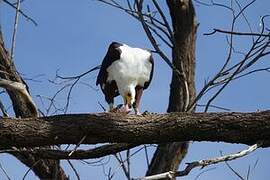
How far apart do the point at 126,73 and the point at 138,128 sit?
143 centimetres

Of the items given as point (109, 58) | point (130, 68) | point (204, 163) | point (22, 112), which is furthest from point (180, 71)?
point (204, 163)

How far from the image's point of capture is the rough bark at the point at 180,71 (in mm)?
4203

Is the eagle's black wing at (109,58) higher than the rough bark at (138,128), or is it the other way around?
the eagle's black wing at (109,58)

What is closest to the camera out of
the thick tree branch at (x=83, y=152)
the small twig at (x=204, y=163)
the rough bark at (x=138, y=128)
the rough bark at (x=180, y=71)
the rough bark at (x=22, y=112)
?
the small twig at (x=204, y=163)

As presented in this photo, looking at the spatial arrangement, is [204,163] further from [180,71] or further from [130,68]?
[130,68]

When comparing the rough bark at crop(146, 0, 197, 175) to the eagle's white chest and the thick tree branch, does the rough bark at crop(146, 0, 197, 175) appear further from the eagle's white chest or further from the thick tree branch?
the thick tree branch

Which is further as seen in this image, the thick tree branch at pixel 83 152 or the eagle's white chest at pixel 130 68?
the eagle's white chest at pixel 130 68

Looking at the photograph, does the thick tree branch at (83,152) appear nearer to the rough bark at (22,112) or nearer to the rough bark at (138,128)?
Result: the rough bark at (138,128)

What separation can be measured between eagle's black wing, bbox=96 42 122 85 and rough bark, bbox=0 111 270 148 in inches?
54.5

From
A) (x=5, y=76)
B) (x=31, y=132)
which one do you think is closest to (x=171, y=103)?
(x=5, y=76)

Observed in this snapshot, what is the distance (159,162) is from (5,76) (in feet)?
4.00

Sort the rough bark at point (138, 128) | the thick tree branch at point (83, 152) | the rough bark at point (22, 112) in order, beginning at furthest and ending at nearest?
1. the rough bark at point (22, 112)
2. the thick tree branch at point (83, 152)
3. the rough bark at point (138, 128)

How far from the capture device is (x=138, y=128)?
3158mm

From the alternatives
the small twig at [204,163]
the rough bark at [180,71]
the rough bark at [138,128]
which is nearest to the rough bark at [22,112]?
the rough bark at [180,71]
